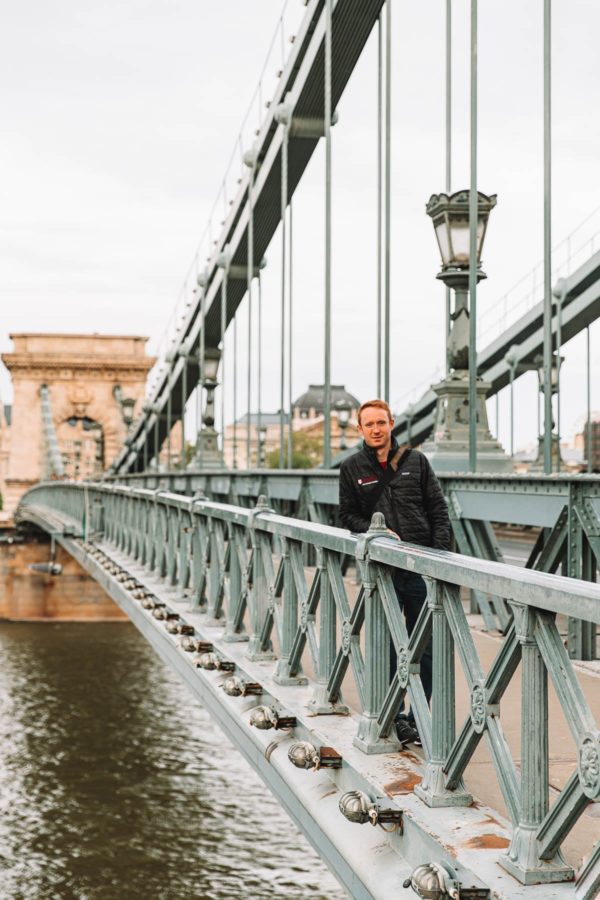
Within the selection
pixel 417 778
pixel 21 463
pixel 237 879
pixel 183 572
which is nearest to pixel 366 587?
pixel 417 778

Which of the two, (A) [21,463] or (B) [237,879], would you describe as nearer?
(B) [237,879]

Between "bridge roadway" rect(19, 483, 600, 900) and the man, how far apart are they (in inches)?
7.0

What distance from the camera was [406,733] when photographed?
12.6 feet

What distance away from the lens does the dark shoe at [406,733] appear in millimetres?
3822

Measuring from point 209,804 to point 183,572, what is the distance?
409 inches

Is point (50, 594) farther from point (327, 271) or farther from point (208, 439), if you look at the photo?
point (327, 271)

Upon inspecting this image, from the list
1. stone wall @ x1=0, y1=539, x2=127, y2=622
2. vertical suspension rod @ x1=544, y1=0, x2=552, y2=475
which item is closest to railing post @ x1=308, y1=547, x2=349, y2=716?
vertical suspension rod @ x1=544, y1=0, x2=552, y2=475

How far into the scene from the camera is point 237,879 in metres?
15.4

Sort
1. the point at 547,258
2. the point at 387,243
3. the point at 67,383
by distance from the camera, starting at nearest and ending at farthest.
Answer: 1. the point at 547,258
2. the point at 387,243
3. the point at 67,383

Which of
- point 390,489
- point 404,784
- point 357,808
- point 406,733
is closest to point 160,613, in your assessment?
point 390,489

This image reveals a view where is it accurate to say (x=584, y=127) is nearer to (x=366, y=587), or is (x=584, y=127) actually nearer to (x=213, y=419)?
(x=366, y=587)

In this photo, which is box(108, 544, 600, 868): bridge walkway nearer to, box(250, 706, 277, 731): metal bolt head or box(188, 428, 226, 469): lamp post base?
box(250, 706, 277, 731): metal bolt head

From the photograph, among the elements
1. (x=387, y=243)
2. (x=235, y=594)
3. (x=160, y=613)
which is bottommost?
(x=160, y=613)

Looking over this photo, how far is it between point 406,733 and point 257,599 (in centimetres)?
235
